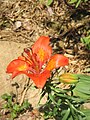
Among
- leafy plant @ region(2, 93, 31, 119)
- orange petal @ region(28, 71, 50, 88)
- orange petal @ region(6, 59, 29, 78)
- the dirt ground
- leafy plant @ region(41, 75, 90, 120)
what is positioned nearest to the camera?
orange petal @ region(28, 71, 50, 88)

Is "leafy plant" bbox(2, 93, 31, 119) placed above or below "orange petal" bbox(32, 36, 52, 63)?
below

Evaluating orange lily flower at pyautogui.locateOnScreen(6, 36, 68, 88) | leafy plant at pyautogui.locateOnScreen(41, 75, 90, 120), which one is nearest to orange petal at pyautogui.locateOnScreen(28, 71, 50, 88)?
orange lily flower at pyautogui.locateOnScreen(6, 36, 68, 88)

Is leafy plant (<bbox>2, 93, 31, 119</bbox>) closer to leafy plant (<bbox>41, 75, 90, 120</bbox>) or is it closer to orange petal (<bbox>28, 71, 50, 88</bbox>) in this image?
leafy plant (<bbox>41, 75, 90, 120</bbox>)

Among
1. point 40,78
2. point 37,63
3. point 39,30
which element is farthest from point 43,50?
point 39,30

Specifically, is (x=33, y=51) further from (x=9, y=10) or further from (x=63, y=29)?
(x=9, y=10)

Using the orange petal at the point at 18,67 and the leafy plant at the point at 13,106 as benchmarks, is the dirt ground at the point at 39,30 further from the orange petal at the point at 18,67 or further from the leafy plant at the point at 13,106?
the orange petal at the point at 18,67

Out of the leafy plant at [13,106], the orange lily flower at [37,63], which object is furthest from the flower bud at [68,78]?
the leafy plant at [13,106]

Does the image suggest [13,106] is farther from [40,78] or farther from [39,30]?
[40,78]
